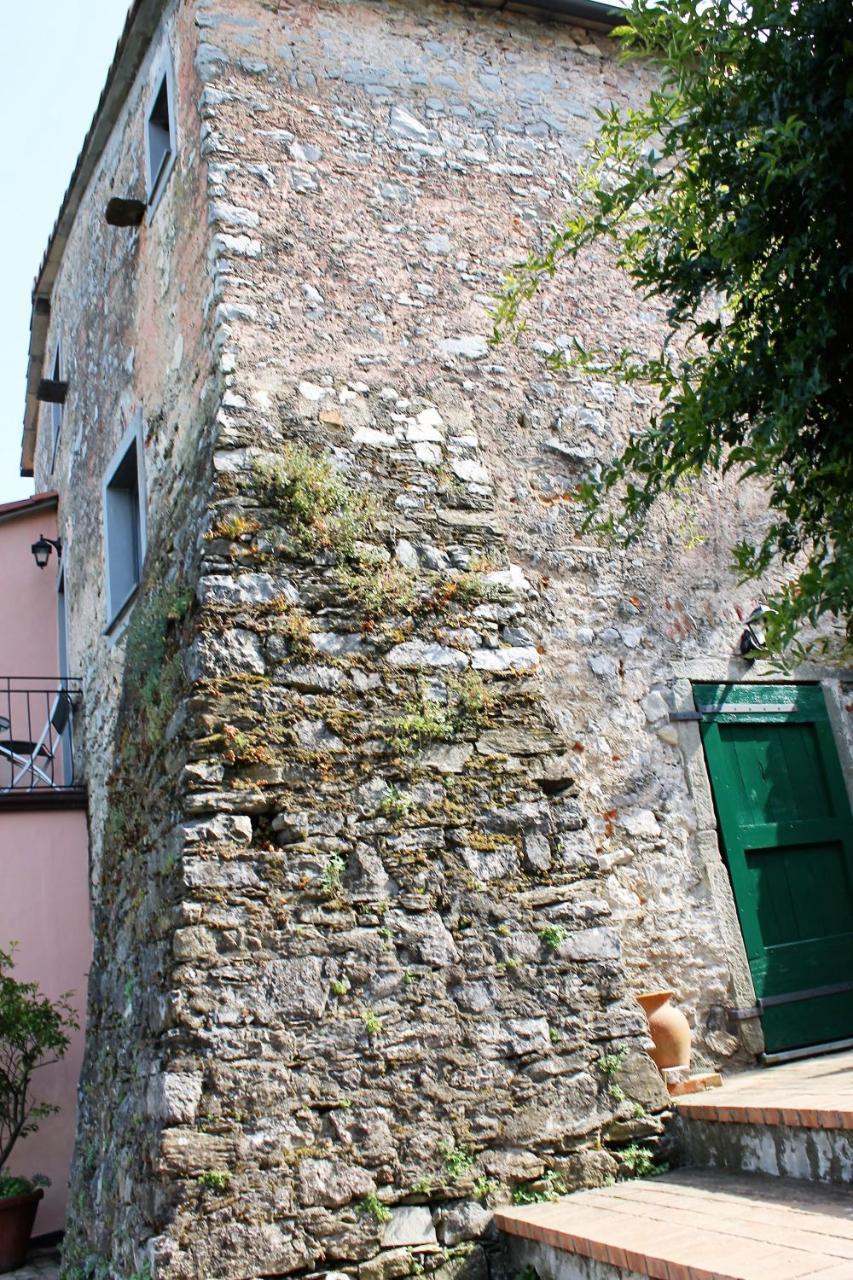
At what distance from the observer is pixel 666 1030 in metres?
4.89

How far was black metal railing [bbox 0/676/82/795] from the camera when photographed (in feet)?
26.8

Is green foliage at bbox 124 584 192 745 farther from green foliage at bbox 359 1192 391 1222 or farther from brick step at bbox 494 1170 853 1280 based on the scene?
brick step at bbox 494 1170 853 1280

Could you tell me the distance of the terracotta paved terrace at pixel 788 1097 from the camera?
12.6 feet

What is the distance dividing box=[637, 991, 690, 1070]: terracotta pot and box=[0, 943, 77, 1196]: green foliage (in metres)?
3.28

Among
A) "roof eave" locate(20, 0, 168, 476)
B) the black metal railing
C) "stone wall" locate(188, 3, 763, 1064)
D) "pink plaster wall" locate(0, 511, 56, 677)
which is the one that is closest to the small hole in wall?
"stone wall" locate(188, 3, 763, 1064)

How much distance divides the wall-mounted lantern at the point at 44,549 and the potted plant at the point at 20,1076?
147 inches

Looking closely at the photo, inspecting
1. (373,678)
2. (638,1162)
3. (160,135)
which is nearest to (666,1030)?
(638,1162)

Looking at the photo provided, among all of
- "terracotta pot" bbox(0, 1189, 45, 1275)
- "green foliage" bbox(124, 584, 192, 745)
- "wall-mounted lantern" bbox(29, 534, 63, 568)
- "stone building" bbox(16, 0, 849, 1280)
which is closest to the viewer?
"stone building" bbox(16, 0, 849, 1280)

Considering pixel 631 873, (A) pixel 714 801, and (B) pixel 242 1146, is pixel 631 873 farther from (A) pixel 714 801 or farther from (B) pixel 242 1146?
(B) pixel 242 1146

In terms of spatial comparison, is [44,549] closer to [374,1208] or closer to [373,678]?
[373,678]

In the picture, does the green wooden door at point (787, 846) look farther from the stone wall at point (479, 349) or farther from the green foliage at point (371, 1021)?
the green foliage at point (371, 1021)

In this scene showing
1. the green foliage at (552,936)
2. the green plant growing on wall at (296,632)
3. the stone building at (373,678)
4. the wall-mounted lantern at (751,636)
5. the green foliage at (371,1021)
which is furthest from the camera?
the wall-mounted lantern at (751,636)

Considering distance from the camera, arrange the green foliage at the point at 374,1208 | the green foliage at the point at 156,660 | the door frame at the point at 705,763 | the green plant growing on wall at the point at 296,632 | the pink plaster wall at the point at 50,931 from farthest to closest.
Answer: the pink plaster wall at the point at 50,931 < the door frame at the point at 705,763 < the green foliage at the point at 156,660 < the green plant growing on wall at the point at 296,632 < the green foliage at the point at 374,1208

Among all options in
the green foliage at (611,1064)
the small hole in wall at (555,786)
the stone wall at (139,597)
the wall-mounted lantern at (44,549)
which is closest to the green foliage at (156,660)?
the stone wall at (139,597)
